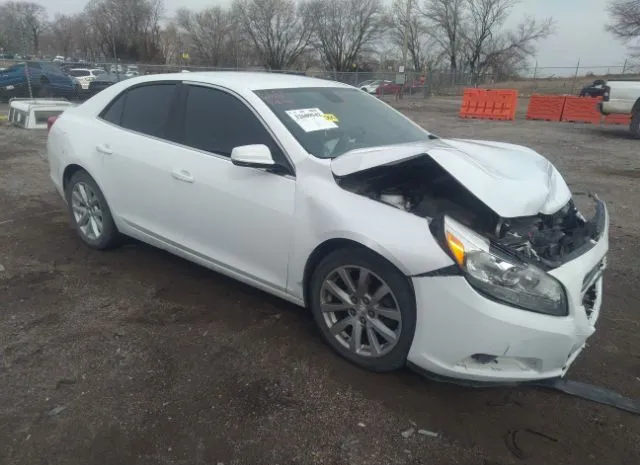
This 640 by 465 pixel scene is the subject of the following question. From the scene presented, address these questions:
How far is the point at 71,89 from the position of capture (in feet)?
62.5

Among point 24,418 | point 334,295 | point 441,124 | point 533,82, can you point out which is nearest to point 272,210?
point 334,295

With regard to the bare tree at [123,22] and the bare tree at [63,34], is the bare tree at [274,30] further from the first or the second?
the bare tree at [63,34]

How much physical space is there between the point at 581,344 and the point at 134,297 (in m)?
2.93

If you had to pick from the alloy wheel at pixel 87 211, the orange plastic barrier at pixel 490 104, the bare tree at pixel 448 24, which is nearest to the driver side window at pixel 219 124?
the alloy wheel at pixel 87 211

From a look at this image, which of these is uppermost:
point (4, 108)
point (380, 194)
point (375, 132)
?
point (375, 132)

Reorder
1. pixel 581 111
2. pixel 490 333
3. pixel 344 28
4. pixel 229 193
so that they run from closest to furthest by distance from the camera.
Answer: pixel 490 333, pixel 229 193, pixel 581 111, pixel 344 28

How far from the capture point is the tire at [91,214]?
4176mm

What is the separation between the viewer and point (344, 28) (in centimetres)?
6234

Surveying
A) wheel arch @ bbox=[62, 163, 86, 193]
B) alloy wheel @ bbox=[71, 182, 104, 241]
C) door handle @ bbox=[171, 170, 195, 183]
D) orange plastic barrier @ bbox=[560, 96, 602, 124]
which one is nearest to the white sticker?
door handle @ bbox=[171, 170, 195, 183]

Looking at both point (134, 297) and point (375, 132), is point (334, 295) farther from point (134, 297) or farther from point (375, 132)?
point (134, 297)

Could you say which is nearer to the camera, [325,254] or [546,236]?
[546,236]

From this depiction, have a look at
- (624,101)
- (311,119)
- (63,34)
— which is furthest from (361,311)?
(63,34)

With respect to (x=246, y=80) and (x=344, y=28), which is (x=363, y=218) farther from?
(x=344, y=28)

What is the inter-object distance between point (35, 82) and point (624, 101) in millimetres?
19763
